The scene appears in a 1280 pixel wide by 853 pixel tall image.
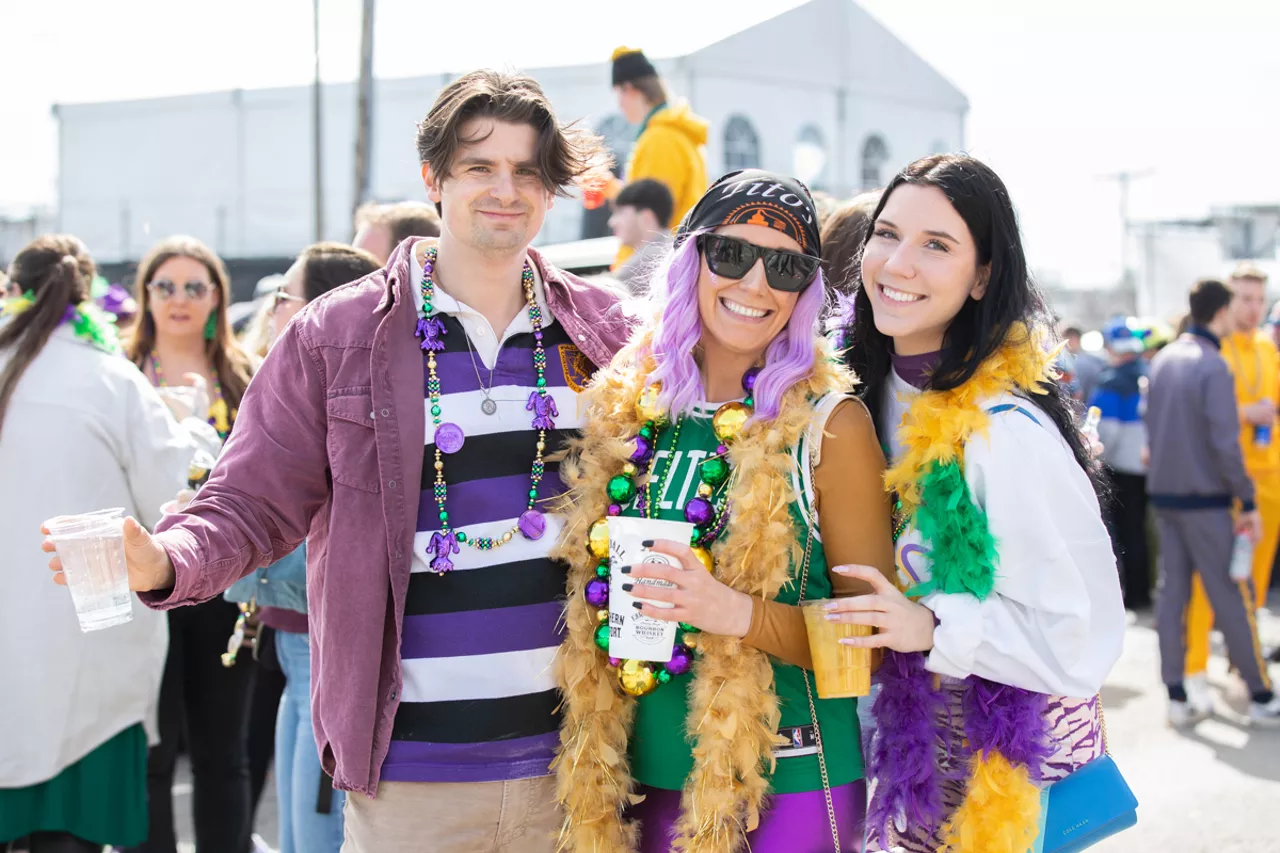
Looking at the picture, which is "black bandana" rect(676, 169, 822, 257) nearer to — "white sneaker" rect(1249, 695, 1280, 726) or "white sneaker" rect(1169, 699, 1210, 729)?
"white sneaker" rect(1169, 699, 1210, 729)

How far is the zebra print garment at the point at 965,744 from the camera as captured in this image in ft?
7.50

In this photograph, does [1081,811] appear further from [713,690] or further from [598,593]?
[598,593]

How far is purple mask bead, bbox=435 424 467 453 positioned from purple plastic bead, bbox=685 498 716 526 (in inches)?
19.5

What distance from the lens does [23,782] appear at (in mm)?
3178

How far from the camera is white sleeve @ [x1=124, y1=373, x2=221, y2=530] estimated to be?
11.3 feet

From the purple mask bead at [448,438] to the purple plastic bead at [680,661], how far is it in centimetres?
61

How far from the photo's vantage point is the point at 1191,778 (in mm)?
5082

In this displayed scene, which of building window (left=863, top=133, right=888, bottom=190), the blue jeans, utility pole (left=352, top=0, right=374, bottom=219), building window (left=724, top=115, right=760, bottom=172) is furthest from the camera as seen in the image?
building window (left=863, top=133, right=888, bottom=190)

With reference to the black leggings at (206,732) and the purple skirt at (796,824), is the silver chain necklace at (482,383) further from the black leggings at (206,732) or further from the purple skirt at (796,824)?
the black leggings at (206,732)

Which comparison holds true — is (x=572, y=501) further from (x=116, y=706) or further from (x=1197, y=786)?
(x=1197, y=786)

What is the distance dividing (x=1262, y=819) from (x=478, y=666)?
3.96 m

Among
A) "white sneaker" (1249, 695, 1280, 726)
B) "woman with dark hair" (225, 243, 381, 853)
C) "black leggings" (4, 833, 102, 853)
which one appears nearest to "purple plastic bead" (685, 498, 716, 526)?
"woman with dark hair" (225, 243, 381, 853)

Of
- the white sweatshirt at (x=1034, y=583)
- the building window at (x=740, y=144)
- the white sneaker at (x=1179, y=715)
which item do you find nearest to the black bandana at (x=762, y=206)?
the white sweatshirt at (x=1034, y=583)

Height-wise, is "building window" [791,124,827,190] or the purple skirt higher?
"building window" [791,124,827,190]
